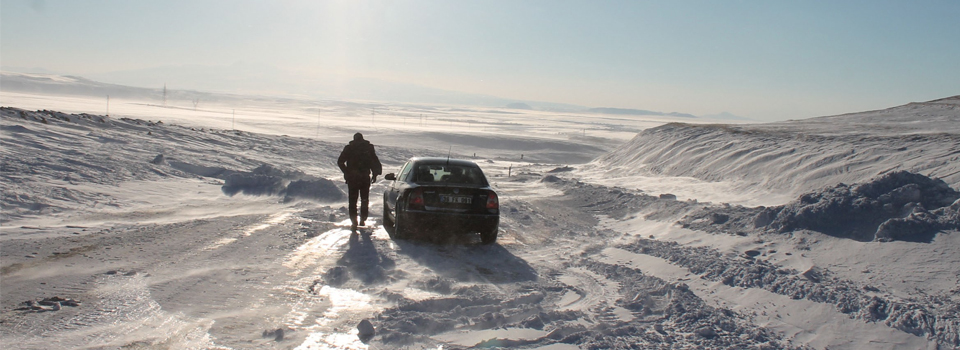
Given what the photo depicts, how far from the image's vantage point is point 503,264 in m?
6.95

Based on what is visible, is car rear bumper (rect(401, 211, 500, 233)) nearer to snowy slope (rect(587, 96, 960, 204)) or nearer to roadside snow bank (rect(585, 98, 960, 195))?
snowy slope (rect(587, 96, 960, 204))

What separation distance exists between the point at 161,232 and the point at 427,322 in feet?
16.3

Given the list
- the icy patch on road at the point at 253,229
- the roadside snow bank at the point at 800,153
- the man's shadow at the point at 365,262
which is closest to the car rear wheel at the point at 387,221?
the man's shadow at the point at 365,262

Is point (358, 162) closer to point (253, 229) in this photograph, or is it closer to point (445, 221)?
point (253, 229)

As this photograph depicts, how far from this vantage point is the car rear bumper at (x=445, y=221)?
7.79 metres

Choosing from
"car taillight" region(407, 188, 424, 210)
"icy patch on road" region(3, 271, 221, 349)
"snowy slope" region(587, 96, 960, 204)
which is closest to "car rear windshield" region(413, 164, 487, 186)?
"car taillight" region(407, 188, 424, 210)

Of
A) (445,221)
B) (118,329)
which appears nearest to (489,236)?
(445,221)

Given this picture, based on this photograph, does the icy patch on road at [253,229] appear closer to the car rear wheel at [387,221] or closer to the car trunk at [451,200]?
the car rear wheel at [387,221]

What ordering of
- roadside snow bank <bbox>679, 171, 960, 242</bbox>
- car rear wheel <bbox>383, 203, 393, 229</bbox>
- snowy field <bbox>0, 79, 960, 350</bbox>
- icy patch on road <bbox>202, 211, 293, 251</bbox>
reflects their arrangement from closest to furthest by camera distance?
snowy field <bbox>0, 79, 960, 350</bbox> < roadside snow bank <bbox>679, 171, 960, 242</bbox> < icy patch on road <bbox>202, 211, 293, 251</bbox> < car rear wheel <bbox>383, 203, 393, 229</bbox>

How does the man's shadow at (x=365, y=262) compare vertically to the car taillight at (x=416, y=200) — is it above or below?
below

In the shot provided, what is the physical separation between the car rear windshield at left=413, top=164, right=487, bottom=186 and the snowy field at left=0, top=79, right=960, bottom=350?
86 centimetres

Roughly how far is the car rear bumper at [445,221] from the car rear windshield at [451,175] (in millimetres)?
659

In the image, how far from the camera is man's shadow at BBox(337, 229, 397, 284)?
19.6 feet

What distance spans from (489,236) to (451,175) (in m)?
1.18
